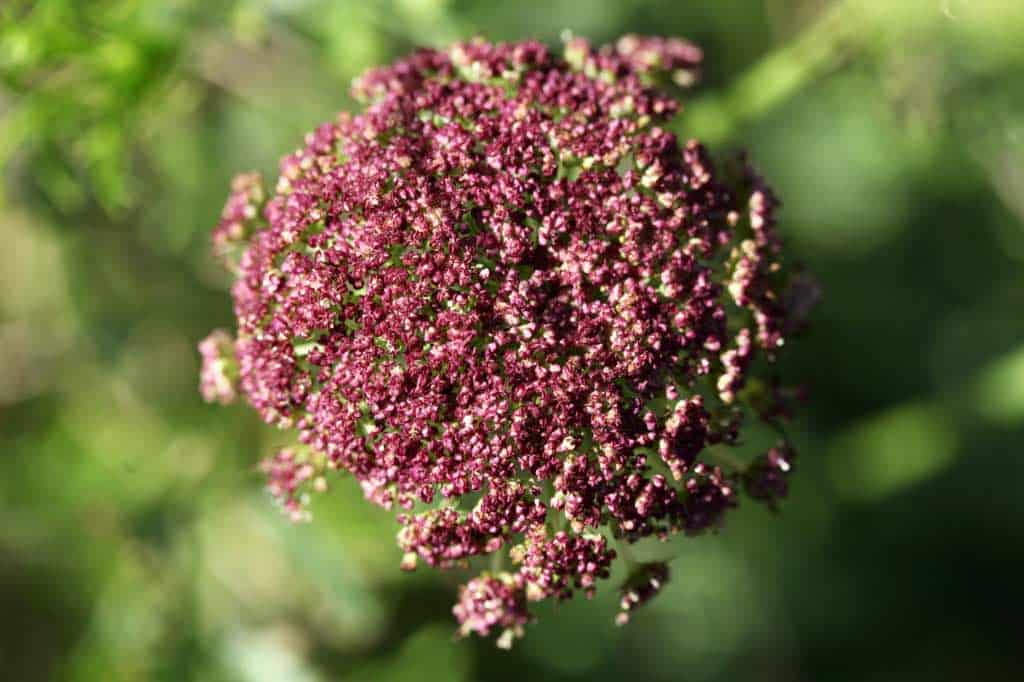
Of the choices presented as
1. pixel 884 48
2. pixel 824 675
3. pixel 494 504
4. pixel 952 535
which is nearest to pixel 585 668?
pixel 824 675

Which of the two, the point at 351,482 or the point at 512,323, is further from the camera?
the point at 351,482

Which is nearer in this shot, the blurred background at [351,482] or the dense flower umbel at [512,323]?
the dense flower umbel at [512,323]

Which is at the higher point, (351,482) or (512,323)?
(351,482)

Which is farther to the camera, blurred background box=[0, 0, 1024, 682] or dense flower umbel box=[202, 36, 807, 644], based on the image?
blurred background box=[0, 0, 1024, 682]
